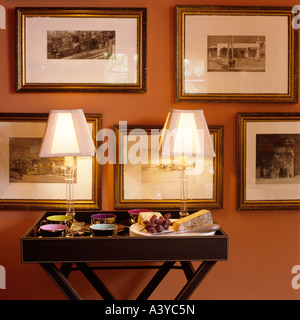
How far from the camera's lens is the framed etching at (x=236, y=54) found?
2863 mm

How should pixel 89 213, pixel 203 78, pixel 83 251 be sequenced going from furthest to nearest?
pixel 203 78, pixel 89 213, pixel 83 251

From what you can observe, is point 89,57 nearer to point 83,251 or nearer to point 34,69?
point 34,69

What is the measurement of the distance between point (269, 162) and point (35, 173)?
5.36 ft

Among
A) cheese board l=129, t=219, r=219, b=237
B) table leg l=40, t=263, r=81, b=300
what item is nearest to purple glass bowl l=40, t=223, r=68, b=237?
table leg l=40, t=263, r=81, b=300

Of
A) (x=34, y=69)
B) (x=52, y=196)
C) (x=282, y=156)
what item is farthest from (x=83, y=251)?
(x=282, y=156)

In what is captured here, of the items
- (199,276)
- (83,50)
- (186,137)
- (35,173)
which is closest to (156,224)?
(199,276)

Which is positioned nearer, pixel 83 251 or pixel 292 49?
pixel 83 251

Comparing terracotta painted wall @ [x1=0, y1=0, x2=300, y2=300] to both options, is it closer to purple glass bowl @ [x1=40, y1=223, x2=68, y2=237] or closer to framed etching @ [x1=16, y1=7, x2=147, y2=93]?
framed etching @ [x1=16, y1=7, x2=147, y2=93]

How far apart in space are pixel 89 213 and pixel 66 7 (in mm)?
1397

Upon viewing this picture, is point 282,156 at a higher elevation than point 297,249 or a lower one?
higher

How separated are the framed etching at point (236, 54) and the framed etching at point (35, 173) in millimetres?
740

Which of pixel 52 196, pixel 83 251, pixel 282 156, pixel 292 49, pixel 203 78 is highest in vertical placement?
pixel 292 49

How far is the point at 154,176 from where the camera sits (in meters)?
2.92

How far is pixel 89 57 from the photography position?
2.86 m
